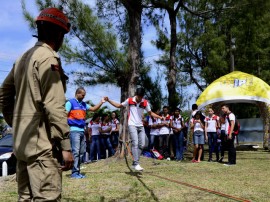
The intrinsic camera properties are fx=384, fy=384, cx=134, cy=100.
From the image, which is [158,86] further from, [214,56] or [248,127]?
[248,127]

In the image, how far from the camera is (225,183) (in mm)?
7031

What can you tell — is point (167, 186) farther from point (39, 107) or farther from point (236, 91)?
point (236, 91)

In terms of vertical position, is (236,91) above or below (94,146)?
above

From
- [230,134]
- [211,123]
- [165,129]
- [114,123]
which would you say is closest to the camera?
[230,134]

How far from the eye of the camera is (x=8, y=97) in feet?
9.96

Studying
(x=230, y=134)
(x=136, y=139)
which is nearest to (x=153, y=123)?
(x=230, y=134)

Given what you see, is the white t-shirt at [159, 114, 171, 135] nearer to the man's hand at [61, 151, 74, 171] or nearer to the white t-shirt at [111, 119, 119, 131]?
the white t-shirt at [111, 119, 119, 131]

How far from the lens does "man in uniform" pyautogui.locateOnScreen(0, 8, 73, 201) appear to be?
2.63 meters

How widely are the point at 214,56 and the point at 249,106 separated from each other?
→ 8138 mm

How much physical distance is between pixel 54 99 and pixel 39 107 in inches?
5.5

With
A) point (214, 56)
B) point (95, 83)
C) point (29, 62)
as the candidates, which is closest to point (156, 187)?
point (29, 62)

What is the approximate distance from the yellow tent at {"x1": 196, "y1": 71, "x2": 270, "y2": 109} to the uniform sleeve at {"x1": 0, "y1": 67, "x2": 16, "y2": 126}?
13.5 metres

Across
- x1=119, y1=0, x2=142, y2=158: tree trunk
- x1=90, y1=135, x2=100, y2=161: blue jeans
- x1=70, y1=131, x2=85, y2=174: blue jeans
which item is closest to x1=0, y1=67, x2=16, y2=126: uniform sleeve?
x1=70, y1=131, x2=85, y2=174: blue jeans

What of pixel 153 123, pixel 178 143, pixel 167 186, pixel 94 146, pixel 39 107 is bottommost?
pixel 167 186
